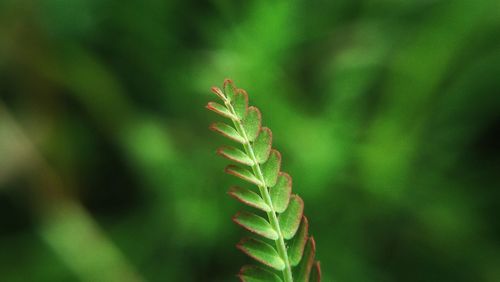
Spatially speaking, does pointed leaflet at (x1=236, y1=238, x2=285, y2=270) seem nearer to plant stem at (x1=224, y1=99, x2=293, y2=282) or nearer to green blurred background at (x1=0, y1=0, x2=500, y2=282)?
plant stem at (x1=224, y1=99, x2=293, y2=282)

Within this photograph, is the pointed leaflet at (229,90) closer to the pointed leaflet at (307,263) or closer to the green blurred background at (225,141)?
the pointed leaflet at (307,263)

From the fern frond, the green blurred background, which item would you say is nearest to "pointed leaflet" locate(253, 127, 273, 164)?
the fern frond

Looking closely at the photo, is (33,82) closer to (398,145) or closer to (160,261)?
(160,261)

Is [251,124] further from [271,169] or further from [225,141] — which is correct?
[225,141]

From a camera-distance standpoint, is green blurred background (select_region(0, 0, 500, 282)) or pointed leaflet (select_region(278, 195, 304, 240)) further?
green blurred background (select_region(0, 0, 500, 282))

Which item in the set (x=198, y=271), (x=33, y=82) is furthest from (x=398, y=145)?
(x=33, y=82)

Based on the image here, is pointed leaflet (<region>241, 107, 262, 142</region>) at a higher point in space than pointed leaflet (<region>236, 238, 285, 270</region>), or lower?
higher
